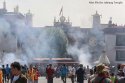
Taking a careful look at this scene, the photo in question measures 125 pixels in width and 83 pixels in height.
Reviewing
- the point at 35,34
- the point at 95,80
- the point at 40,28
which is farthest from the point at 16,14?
the point at 95,80

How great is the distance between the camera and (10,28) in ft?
236

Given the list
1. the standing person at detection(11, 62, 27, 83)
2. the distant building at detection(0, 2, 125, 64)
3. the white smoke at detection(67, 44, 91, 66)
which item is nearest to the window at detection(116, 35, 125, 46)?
the distant building at detection(0, 2, 125, 64)

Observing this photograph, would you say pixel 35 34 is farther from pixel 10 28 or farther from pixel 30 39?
pixel 10 28

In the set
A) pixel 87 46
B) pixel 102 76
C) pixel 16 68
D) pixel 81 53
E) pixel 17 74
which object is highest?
pixel 16 68

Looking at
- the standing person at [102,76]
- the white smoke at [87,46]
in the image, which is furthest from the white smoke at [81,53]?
the standing person at [102,76]

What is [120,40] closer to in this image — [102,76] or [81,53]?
[81,53]

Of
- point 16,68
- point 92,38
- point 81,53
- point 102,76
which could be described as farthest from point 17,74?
point 92,38

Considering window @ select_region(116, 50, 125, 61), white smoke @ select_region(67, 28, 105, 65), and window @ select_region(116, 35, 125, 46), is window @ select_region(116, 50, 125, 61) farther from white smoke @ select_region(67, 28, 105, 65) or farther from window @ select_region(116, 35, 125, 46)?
white smoke @ select_region(67, 28, 105, 65)

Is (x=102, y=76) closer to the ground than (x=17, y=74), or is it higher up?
closer to the ground

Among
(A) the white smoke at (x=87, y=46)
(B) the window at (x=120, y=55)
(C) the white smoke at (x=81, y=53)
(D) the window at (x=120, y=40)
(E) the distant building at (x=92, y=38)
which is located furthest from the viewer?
(A) the white smoke at (x=87, y=46)

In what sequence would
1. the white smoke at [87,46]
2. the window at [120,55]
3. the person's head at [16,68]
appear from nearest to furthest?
the person's head at [16,68] → the window at [120,55] → the white smoke at [87,46]

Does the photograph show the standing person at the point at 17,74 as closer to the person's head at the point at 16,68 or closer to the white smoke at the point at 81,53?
the person's head at the point at 16,68

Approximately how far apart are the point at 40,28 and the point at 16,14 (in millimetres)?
21923

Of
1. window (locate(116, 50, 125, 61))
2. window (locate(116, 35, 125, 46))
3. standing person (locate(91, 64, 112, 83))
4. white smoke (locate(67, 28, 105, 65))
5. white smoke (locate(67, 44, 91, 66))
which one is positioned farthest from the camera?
white smoke (locate(67, 28, 105, 65))
